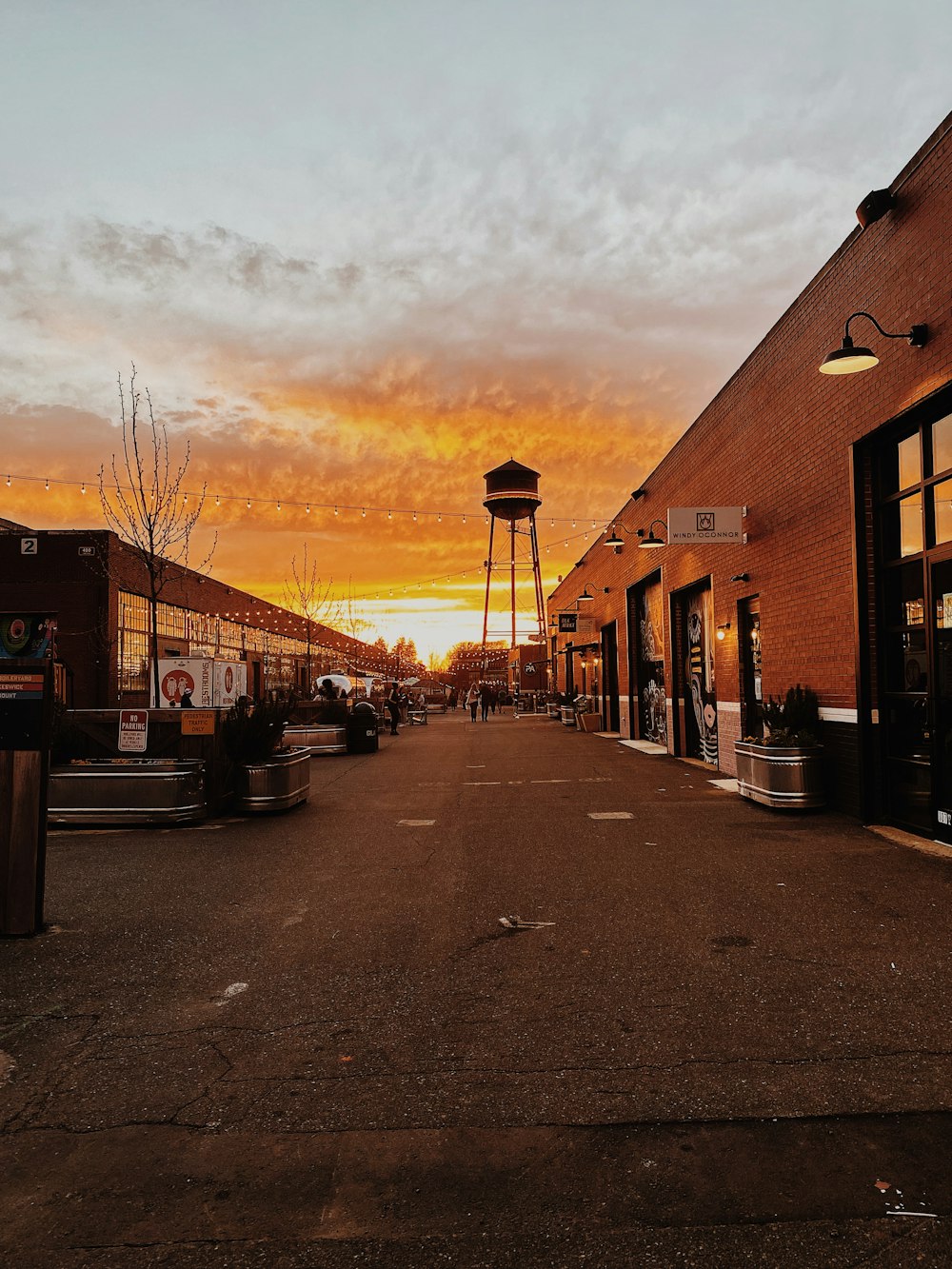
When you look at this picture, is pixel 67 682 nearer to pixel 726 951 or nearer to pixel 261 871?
pixel 261 871

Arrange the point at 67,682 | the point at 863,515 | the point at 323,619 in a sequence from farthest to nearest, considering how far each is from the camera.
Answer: the point at 323,619 < the point at 67,682 < the point at 863,515

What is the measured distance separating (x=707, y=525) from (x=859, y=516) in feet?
11.9

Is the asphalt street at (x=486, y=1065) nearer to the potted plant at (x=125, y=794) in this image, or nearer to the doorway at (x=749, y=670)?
the potted plant at (x=125, y=794)

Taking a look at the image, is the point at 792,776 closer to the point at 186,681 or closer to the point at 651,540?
the point at 651,540

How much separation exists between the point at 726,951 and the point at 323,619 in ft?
135

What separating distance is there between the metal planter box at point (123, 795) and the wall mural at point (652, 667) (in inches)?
493

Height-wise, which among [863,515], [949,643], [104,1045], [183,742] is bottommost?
[104,1045]

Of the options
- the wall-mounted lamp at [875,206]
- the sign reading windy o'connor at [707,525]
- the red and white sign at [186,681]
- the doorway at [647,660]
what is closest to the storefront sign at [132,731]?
the sign reading windy o'connor at [707,525]

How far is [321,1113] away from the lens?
3266mm

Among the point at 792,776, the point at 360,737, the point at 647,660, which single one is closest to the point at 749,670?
the point at 792,776

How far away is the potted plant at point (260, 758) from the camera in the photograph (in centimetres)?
1049

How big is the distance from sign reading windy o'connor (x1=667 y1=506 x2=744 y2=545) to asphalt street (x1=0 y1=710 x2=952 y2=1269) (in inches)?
237

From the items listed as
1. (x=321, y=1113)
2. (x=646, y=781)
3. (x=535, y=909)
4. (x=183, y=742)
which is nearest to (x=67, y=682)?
(x=183, y=742)

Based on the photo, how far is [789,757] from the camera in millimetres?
9766
